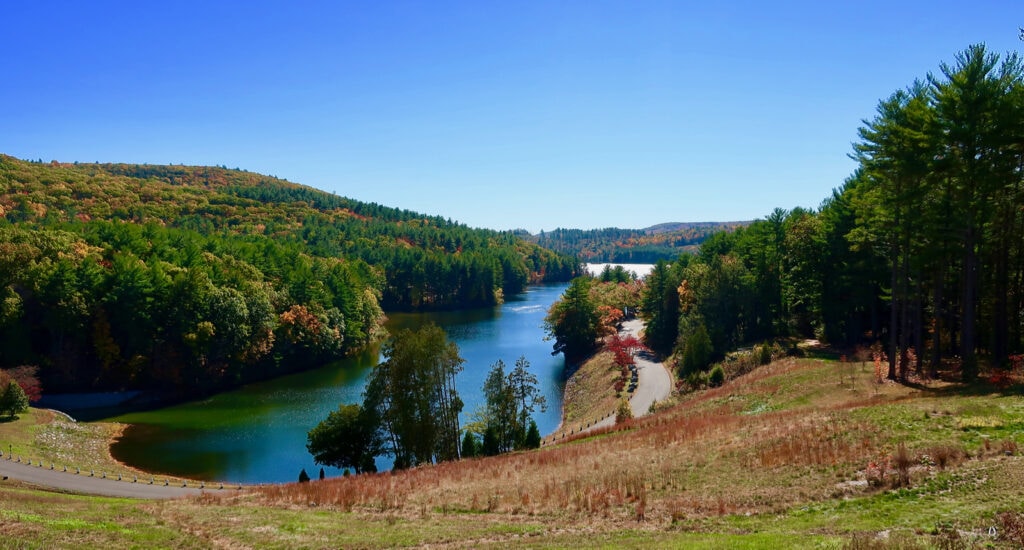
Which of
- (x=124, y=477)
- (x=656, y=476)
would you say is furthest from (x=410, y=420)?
(x=656, y=476)

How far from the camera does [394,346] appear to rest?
31.8 m

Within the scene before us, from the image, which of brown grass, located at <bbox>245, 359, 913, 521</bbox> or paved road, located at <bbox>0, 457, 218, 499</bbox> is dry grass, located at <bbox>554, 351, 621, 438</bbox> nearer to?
brown grass, located at <bbox>245, 359, 913, 521</bbox>

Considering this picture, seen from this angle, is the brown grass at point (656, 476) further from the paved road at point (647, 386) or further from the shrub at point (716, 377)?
the shrub at point (716, 377)

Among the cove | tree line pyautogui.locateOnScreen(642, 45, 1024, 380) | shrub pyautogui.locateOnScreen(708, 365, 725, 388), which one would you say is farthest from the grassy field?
shrub pyautogui.locateOnScreen(708, 365, 725, 388)

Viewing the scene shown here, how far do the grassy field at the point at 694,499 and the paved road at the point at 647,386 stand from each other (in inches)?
688

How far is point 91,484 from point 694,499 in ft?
95.5

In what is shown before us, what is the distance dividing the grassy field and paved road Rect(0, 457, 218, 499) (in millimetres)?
6844

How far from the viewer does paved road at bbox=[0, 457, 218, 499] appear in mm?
27531

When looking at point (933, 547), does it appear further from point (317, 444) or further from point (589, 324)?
point (589, 324)

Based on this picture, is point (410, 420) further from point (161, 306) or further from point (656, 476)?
point (161, 306)

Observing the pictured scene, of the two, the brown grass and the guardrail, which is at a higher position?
the brown grass

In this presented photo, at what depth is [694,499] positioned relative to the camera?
15.1 m

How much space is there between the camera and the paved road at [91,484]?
2753 centimetres

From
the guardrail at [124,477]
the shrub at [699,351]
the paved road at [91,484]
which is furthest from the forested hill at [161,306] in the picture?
the shrub at [699,351]
